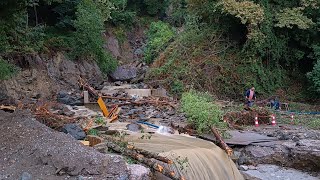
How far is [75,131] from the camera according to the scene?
11.3 m

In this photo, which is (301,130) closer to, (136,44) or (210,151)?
(210,151)

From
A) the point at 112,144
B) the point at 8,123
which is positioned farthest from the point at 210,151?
the point at 8,123

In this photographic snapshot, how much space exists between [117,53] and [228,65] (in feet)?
35.9

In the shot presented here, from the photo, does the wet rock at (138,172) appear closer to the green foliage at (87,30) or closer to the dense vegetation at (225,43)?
the dense vegetation at (225,43)

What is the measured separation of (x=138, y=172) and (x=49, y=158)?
2.03m

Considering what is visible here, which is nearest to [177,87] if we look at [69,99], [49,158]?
[69,99]

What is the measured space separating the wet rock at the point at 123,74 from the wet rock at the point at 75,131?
15.7 m

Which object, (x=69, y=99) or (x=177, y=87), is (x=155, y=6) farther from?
(x=69, y=99)

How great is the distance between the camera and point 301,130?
1577cm

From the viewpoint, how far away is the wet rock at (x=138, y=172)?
27.7 ft

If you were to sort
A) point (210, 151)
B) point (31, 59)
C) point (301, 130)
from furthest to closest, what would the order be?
1. point (31, 59)
2. point (301, 130)
3. point (210, 151)

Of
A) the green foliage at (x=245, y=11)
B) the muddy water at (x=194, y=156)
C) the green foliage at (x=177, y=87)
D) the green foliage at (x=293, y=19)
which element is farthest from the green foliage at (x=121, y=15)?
the muddy water at (x=194, y=156)

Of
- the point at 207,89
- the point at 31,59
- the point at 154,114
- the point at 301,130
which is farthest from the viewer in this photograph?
the point at 207,89

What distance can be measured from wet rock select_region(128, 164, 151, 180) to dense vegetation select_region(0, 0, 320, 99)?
1490 centimetres
